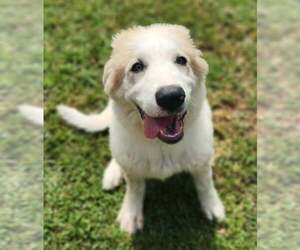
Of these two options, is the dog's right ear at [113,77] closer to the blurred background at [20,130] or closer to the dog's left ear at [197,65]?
the dog's left ear at [197,65]

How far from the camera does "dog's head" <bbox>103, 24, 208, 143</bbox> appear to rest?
10.2ft

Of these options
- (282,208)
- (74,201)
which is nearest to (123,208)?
(74,201)

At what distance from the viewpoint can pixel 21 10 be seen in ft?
16.9

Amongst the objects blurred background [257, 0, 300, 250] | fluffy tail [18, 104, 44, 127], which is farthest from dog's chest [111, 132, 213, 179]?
fluffy tail [18, 104, 44, 127]

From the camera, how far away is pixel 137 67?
10.7ft

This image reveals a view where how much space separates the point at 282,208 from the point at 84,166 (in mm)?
1277

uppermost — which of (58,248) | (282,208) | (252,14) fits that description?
(252,14)

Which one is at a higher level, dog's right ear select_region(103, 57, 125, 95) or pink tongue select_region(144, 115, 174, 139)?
dog's right ear select_region(103, 57, 125, 95)

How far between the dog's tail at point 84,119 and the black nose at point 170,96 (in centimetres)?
134

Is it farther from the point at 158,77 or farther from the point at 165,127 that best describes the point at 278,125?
the point at 158,77

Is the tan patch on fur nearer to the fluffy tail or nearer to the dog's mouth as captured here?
the dog's mouth

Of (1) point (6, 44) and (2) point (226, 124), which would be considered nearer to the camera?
(2) point (226, 124)

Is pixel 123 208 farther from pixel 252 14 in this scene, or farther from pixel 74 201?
pixel 252 14

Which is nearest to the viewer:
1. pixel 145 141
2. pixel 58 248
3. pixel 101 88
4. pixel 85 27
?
pixel 145 141
